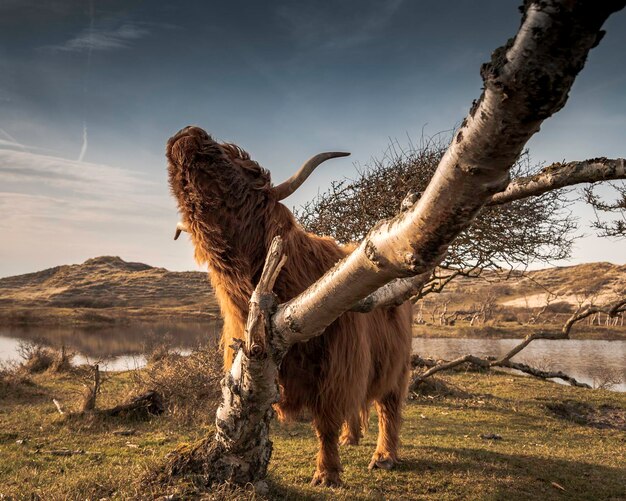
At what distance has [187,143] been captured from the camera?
3900 millimetres

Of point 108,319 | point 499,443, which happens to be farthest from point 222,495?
point 108,319

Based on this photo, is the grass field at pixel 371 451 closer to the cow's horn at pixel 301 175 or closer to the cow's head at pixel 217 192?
the cow's head at pixel 217 192

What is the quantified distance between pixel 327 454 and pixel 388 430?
1.61 m

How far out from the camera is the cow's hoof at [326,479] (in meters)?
4.58

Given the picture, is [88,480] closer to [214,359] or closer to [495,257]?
[214,359]

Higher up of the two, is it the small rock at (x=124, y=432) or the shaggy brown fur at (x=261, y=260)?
the shaggy brown fur at (x=261, y=260)

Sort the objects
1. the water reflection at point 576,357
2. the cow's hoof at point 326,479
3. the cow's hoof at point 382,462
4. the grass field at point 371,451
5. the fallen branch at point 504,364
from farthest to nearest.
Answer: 1. the water reflection at point 576,357
2. the fallen branch at point 504,364
3. the cow's hoof at point 382,462
4. the cow's hoof at point 326,479
5. the grass field at point 371,451

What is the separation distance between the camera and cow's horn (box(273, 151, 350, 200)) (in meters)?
4.11

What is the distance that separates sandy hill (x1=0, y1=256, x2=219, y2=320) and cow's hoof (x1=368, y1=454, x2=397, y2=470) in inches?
2561

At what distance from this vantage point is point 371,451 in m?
6.47

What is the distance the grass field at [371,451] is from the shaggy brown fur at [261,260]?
81cm

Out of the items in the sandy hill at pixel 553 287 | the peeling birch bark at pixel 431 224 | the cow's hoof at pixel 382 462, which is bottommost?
the cow's hoof at pixel 382 462

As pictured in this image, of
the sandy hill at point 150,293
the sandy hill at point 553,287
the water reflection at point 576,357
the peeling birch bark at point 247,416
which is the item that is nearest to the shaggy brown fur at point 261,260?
the peeling birch bark at point 247,416

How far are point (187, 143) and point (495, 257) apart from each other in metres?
10.1
